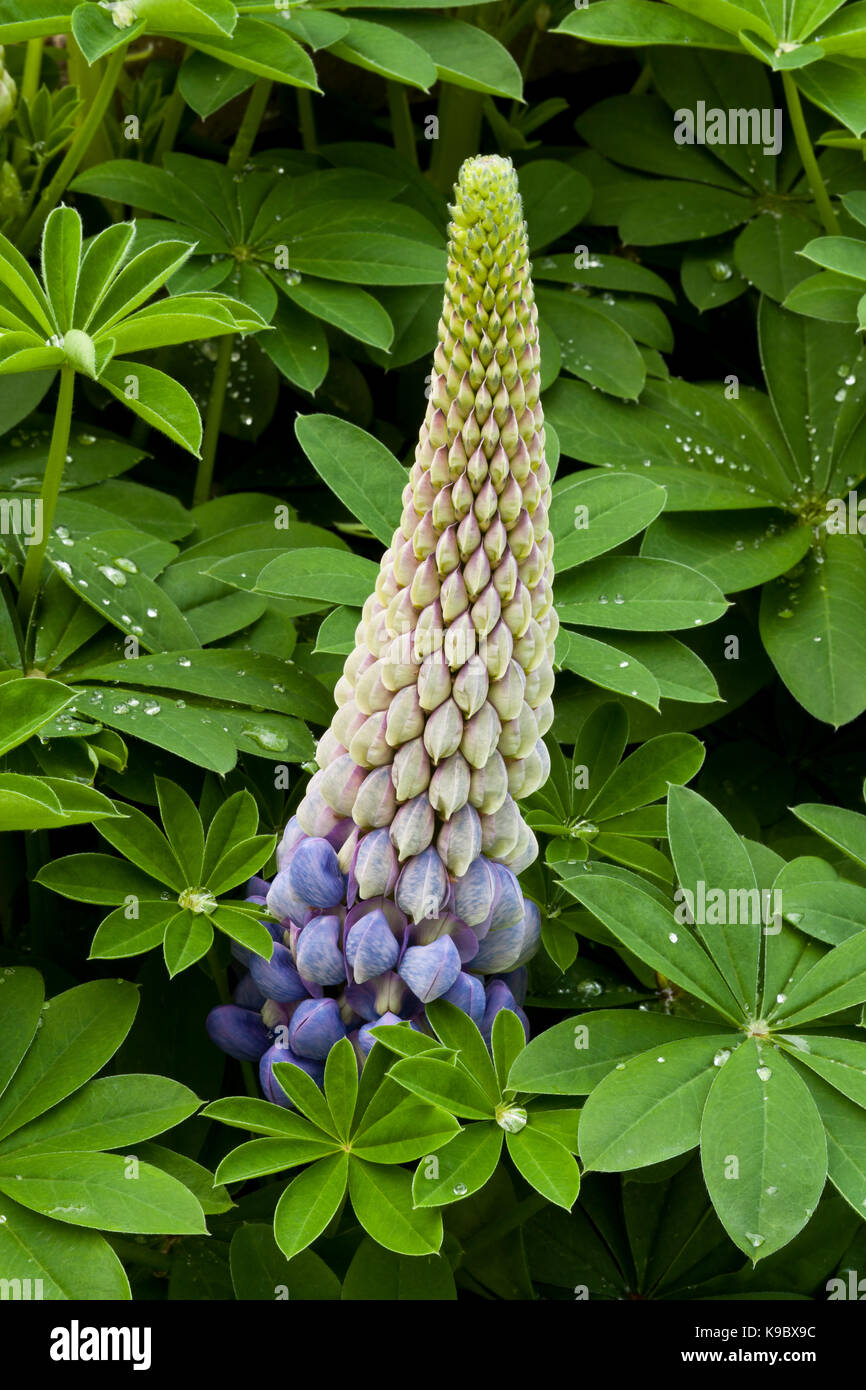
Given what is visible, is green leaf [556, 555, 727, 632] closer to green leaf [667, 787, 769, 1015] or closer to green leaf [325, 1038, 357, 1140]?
green leaf [667, 787, 769, 1015]

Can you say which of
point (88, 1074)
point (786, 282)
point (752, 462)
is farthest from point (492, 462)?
point (786, 282)

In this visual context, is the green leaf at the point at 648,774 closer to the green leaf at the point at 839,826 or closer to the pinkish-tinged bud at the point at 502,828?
the green leaf at the point at 839,826

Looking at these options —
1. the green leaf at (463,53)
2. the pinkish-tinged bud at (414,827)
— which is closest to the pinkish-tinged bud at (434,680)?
the pinkish-tinged bud at (414,827)

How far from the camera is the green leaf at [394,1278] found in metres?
1.50

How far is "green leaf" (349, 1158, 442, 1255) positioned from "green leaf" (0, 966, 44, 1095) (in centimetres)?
38

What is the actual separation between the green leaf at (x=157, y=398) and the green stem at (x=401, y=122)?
100 centimetres

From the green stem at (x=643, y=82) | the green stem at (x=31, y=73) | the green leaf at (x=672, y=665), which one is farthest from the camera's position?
the green stem at (x=643, y=82)

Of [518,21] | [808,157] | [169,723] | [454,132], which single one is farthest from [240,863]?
[518,21]

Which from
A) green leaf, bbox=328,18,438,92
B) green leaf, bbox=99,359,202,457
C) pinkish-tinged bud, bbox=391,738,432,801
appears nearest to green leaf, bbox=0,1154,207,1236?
pinkish-tinged bud, bbox=391,738,432,801

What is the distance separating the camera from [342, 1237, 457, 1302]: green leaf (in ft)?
4.91

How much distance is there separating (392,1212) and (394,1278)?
154 millimetres

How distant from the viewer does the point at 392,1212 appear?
1.40 m

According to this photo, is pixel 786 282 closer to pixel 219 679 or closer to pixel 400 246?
pixel 400 246

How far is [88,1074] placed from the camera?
1.51 metres
